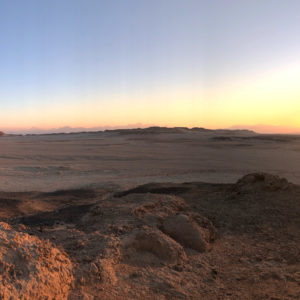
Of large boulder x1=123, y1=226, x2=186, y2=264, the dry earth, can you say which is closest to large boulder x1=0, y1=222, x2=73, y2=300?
the dry earth

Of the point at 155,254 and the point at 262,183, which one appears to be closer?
the point at 155,254

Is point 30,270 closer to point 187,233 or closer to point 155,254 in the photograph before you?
point 155,254

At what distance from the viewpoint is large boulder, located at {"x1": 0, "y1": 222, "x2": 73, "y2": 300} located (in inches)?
108

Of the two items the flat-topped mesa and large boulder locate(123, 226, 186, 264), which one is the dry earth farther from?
the flat-topped mesa

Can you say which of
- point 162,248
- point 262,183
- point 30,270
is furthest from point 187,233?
point 262,183

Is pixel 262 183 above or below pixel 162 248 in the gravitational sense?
above

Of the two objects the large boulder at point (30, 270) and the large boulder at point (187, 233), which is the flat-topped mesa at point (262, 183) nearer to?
the large boulder at point (187, 233)

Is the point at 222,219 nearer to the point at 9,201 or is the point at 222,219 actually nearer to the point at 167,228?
the point at 167,228

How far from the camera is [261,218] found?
6504 millimetres

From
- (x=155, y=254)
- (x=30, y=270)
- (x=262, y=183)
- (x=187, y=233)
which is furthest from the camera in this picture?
(x=262, y=183)

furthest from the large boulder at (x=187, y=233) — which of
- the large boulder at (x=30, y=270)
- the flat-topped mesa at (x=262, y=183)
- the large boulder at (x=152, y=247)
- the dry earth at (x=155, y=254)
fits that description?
the flat-topped mesa at (x=262, y=183)

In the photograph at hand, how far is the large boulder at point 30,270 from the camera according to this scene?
273 centimetres

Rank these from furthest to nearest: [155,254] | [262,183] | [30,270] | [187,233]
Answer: [262,183], [187,233], [155,254], [30,270]

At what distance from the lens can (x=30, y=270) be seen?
2955 millimetres
